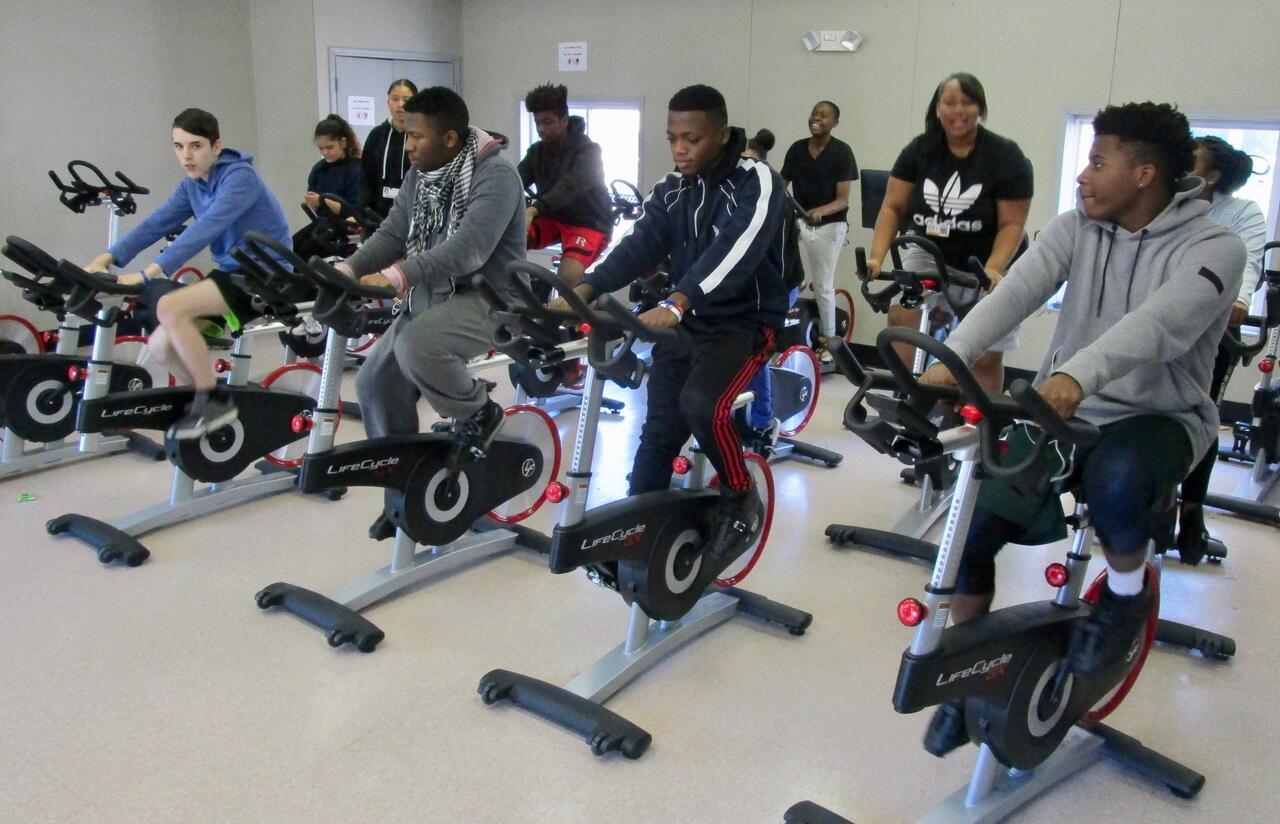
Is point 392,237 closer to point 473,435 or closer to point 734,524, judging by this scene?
point 473,435

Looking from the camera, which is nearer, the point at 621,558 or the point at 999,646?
the point at 999,646

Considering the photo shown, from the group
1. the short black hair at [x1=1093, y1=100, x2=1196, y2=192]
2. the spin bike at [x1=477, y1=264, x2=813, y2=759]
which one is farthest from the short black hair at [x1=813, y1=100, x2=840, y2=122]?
the short black hair at [x1=1093, y1=100, x2=1196, y2=192]

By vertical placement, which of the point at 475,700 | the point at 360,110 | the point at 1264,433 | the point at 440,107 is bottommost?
the point at 475,700

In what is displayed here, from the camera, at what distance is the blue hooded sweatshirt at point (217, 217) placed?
12.7 ft

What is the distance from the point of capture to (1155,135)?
2.06 m

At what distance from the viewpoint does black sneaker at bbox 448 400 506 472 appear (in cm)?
334

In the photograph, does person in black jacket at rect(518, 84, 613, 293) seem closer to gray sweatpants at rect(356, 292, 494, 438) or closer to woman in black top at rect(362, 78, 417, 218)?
woman in black top at rect(362, 78, 417, 218)

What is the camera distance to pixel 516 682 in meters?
2.73

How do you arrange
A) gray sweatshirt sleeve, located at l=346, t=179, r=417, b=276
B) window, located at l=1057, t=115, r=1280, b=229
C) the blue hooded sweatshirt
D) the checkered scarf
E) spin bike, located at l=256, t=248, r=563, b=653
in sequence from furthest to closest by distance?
1. window, located at l=1057, t=115, r=1280, b=229
2. the blue hooded sweatshirt
3. gray sweatshirt sleeve, located at l=346, t=179, r=417, b=276
4. the checkered scarf
5. spin bike, located at l=256, t=248, r=563, b=653

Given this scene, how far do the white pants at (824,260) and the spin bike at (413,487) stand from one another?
3.53 metres

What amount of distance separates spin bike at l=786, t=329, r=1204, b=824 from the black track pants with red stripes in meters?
0.89

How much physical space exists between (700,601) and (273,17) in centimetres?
664

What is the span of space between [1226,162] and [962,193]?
0.93 metres

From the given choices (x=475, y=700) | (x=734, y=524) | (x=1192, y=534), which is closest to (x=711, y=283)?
(x=734, y=524)
